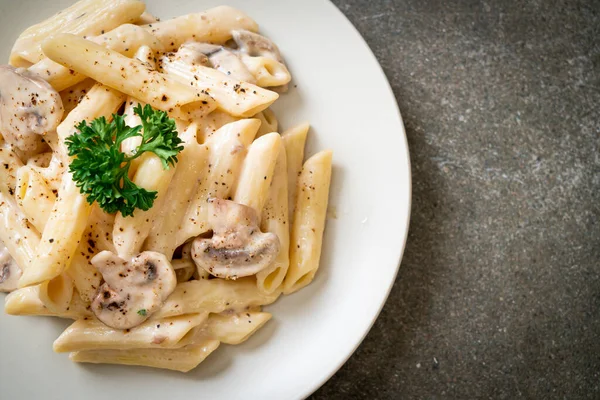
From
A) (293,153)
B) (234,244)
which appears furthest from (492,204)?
(234,244)

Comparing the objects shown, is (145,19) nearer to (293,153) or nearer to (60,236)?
(293,153)

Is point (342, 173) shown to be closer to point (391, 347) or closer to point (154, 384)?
point (391, 347)

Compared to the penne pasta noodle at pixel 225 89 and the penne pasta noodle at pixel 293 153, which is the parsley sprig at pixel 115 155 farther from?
the penne pasta noodle at pixel 293 153

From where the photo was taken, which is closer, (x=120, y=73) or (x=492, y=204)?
(x=120, y=73)

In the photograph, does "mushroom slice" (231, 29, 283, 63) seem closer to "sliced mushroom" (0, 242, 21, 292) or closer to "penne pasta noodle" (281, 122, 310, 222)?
"penne pasta noodle" (281, 122, 310, 222)

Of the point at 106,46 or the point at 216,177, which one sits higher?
the point at 106,46

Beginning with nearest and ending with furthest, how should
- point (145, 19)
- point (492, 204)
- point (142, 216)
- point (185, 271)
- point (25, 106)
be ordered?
Result: point (142, 216) → point (25, 106) → point (185, 271) → point (145, 19) → point (492, 204)

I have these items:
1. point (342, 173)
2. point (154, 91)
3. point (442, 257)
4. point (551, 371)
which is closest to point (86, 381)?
point (154, 91)
